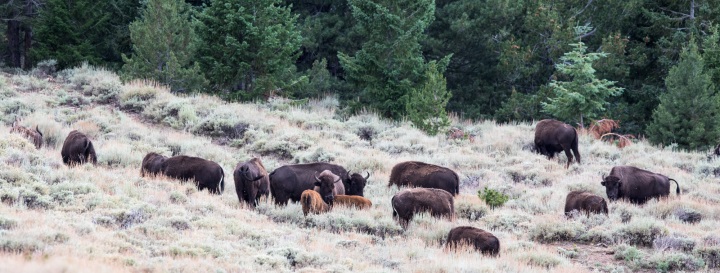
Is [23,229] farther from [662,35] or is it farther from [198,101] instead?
[662,35]

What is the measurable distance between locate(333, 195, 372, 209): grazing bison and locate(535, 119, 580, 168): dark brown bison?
27.7 feet

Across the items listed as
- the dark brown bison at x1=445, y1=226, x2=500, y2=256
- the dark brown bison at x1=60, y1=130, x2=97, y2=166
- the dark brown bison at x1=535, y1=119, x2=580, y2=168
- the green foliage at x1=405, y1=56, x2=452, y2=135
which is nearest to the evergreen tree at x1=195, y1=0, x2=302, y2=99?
the green foliage at x1=405, y1=56, x2=452, y2=135

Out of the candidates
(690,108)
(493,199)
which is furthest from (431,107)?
(493,199)

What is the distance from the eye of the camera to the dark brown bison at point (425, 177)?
19.2m

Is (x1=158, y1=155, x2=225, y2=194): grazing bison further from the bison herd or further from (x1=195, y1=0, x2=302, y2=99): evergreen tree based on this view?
(x1=195, y1=0, x2=302, y2=99): evergreen tree

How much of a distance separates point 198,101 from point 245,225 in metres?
14.6

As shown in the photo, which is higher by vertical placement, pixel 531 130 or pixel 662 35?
pixel 662 35

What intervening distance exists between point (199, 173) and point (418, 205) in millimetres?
4754

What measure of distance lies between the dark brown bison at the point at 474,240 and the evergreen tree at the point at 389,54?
55.2 feet

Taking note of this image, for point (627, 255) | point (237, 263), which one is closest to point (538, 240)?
point (627, 255)

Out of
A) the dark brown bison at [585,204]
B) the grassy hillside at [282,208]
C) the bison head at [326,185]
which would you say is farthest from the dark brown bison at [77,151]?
the dark brown bison at [585,204]

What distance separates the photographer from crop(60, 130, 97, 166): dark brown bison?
63.0 ft

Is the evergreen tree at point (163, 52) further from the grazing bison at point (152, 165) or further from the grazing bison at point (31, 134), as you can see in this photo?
the grazing bison at point (152, 165)

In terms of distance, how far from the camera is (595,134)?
28172 millimetres
